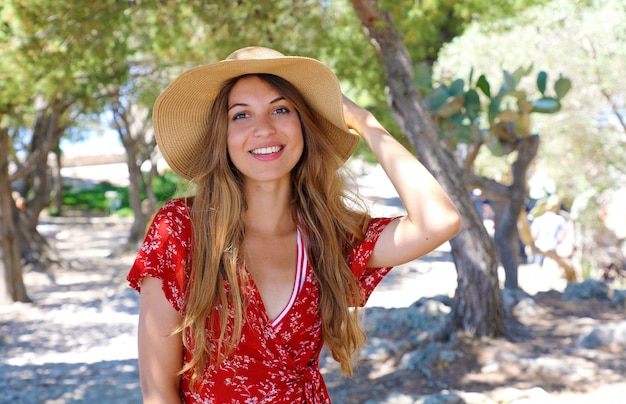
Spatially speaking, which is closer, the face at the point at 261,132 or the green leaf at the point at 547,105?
the face at the point at 261,132

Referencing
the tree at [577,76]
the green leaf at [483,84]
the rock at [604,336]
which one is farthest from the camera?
the tree at [577,76]

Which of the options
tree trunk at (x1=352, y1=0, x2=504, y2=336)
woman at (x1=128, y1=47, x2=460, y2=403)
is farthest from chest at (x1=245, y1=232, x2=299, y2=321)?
tree trunk at (x1=352, y1=0, x2=504, y2=336)

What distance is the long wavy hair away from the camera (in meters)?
1.97

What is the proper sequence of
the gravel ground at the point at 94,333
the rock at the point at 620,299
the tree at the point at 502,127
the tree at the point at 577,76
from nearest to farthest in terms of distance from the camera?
1. the gravel ground at the point at 94,333
2. the tree at the point at 502,127
3. the rock at the point at 620,299
4. the tree at the point at 577,76

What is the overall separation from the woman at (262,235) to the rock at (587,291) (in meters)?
6.83

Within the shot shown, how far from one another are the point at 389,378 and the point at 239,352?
169 inches

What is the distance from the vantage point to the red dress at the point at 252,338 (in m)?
1.95

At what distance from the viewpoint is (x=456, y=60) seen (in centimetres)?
1370

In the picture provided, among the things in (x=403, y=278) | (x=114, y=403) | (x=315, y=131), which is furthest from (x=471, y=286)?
(x=403, y=278)

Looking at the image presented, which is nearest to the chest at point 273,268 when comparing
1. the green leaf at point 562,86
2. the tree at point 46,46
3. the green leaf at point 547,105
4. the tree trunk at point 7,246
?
the tree at point 46,46

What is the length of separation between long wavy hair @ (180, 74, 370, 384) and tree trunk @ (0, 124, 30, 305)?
9290mm

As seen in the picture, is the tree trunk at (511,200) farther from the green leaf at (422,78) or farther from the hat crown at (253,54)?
the hat crown at (253,54)

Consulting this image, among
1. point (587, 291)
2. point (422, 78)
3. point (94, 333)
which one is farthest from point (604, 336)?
point (94, 333)

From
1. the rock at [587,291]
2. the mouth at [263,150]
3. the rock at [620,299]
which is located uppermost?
the mouth at [263,150]
